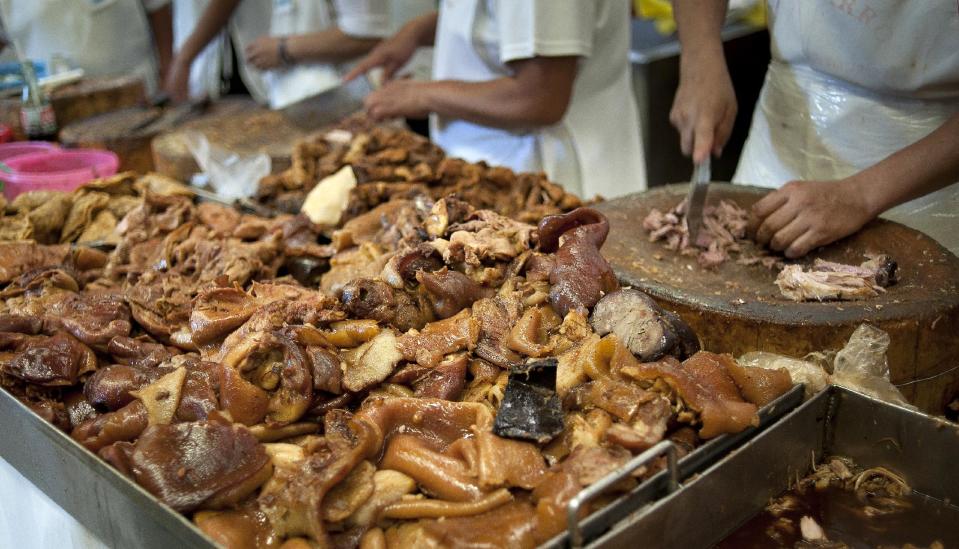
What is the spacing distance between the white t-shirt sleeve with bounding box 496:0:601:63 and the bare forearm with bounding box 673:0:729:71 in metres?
0.40

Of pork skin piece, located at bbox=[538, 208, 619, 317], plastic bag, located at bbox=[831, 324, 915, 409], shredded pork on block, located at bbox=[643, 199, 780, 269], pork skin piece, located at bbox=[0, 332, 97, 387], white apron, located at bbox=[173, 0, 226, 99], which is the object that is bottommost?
white apron, located at bbox=[173, 0, 226, 99]

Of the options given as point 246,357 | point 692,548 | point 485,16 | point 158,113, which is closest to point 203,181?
point 158,113

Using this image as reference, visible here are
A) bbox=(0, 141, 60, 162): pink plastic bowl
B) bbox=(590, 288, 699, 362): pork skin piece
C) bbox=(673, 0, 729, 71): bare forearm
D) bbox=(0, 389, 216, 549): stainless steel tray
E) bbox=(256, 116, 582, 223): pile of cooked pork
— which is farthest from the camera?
bbox=(0, 141, 60, 162): pink plastic bowl

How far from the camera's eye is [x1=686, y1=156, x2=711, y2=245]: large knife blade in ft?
8.55

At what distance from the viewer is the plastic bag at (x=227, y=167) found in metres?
3.73

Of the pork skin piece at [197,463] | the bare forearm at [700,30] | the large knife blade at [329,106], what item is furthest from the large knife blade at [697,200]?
the large knife blade at [329,106]

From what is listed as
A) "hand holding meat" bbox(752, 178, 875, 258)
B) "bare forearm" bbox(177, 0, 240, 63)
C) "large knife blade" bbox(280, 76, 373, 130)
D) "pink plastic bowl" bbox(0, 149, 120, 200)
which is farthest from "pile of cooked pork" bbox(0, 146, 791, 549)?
"bare forearm" bbox(177, 0, 240, 63)

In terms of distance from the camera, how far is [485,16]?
381 cm

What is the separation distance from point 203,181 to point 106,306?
6.06ft

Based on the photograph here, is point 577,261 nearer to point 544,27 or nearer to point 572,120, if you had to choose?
point 544,27

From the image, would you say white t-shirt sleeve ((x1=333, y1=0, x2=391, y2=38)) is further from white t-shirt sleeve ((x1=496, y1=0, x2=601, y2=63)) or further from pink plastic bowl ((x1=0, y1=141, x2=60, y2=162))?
pink plastic bowl ((x1=0, y1=141, x2=60, y2=162))

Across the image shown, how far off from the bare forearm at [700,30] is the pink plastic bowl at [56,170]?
7.91 feet

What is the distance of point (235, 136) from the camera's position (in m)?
4.20

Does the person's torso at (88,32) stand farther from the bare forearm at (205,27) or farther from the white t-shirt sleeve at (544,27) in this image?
the white t-shirt sleeve at (544,27)
